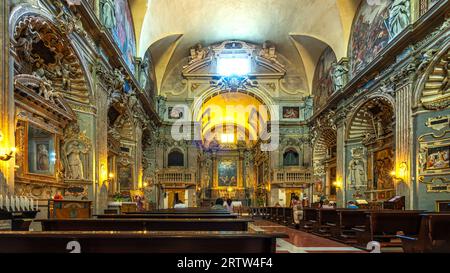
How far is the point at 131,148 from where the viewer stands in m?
18.3

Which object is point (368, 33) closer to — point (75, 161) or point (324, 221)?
point (324, 221)

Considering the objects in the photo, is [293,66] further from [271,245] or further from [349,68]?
[271,245]

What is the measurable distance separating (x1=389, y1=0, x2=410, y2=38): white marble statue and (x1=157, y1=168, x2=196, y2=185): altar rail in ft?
52.1

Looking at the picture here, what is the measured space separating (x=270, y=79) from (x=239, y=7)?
249 inches

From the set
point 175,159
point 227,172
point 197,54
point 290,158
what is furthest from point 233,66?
point 227,172

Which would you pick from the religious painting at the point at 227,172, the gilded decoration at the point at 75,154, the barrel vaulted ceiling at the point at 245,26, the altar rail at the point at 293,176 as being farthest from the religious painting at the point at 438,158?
the religious painting at the point at 227,172

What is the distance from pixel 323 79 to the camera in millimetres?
24016

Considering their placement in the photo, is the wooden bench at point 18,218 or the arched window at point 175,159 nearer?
the wooden bench at point 18,218

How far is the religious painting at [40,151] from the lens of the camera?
9.62m

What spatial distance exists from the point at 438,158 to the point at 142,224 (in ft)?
33.3

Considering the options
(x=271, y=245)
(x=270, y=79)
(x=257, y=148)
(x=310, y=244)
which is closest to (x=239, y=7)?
(x=270, y=79)

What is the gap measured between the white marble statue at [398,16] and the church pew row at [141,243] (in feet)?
41.4

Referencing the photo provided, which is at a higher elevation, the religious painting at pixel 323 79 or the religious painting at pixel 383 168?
the religious painting at pixel 323 79

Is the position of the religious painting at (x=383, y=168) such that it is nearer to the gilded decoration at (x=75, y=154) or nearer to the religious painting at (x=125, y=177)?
the religious painting at (x=125, y=177)
